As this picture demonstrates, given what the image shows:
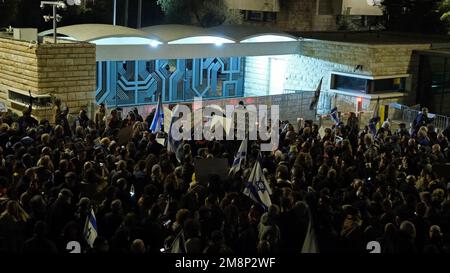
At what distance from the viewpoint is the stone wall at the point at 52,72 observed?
20156 millimetres

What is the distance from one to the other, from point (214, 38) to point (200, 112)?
8138 mm

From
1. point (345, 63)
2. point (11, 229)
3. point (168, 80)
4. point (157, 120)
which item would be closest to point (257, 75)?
point (345, 63)

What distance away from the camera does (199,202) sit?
961 centimetres

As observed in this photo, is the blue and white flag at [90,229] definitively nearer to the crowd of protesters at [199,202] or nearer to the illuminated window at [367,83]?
the crowd of protesters at [199,202]

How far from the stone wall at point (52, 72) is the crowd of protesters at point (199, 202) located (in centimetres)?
670

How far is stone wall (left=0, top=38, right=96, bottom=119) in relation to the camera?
20.2 m

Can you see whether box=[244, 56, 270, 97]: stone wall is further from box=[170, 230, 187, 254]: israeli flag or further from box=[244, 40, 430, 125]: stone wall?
box=[170, 230, 187, 254]: israeli flag

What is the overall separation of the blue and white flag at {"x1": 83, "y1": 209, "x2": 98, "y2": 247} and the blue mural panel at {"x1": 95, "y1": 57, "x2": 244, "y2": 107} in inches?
674

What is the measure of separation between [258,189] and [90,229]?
293 cm

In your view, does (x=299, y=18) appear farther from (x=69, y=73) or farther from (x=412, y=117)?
(x=69, y=73)

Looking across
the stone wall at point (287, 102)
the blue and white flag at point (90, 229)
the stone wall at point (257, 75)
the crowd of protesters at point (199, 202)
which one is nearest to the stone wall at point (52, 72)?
the stone wall at point (287, 102)

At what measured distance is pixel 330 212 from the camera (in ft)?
30.4
